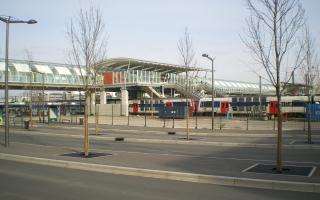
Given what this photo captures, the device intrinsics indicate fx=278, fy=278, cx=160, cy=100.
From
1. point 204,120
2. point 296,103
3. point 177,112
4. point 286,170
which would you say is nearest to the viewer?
point 286,170

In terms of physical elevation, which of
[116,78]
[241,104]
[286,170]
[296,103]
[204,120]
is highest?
[116,78]

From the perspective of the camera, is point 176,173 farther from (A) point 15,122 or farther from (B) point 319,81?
(A) point 15,122

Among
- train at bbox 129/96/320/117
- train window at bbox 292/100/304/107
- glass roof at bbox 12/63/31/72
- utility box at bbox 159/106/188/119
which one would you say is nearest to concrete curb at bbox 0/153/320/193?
train at bbox 129/96/320/117

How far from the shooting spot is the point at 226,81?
9438 centimetres

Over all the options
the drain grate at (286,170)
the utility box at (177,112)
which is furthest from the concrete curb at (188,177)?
the utility box at (177,112)

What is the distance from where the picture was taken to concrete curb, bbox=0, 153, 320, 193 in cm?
688

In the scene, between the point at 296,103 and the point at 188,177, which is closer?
the point at 188,177

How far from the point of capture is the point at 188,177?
26.6ft

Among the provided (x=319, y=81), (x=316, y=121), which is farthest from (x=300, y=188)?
(x=316, y=121)

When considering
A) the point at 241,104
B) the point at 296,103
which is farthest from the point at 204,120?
the point at 296,103

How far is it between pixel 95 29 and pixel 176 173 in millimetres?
7935

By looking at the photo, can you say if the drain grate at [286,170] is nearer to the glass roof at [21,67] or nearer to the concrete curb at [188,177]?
the concrete curb at [188,177]

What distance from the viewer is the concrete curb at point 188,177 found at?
22.6 feet

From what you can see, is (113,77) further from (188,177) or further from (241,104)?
(188,177)
